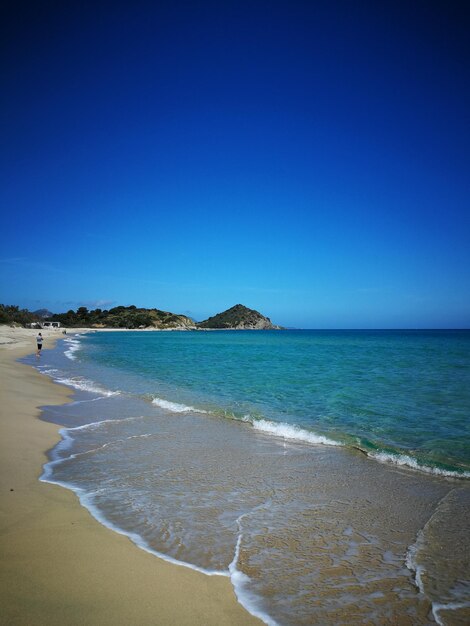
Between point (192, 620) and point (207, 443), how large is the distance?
219 inches

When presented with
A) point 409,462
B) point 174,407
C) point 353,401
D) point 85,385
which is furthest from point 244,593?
point 85,385

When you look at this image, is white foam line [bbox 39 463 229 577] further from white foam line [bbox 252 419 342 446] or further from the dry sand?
white foam line [bbox 252 419 342 446]

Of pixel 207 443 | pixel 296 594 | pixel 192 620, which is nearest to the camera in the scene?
pixel 192 620

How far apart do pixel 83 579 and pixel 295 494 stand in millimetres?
3408

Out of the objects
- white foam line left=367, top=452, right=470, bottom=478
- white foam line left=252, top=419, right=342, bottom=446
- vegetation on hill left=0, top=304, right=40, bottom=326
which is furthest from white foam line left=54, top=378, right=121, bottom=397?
vegetation on hill left=0, top=304, right=40, bottom=326

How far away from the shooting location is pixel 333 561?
402cm

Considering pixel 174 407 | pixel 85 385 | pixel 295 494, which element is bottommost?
pixel 85 385

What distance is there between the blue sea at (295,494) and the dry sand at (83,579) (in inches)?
9.7

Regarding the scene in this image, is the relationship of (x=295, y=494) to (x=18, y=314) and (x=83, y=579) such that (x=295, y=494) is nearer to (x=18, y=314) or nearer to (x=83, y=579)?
(x=83, y=579)

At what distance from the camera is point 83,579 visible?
11.2ft

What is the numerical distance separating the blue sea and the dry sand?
25cm

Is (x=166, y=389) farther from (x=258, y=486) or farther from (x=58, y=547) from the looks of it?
(x=58, y=547)

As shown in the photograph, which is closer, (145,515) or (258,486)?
(145,515)

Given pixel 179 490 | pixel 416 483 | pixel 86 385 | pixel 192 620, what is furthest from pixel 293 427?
pixel 86 385
